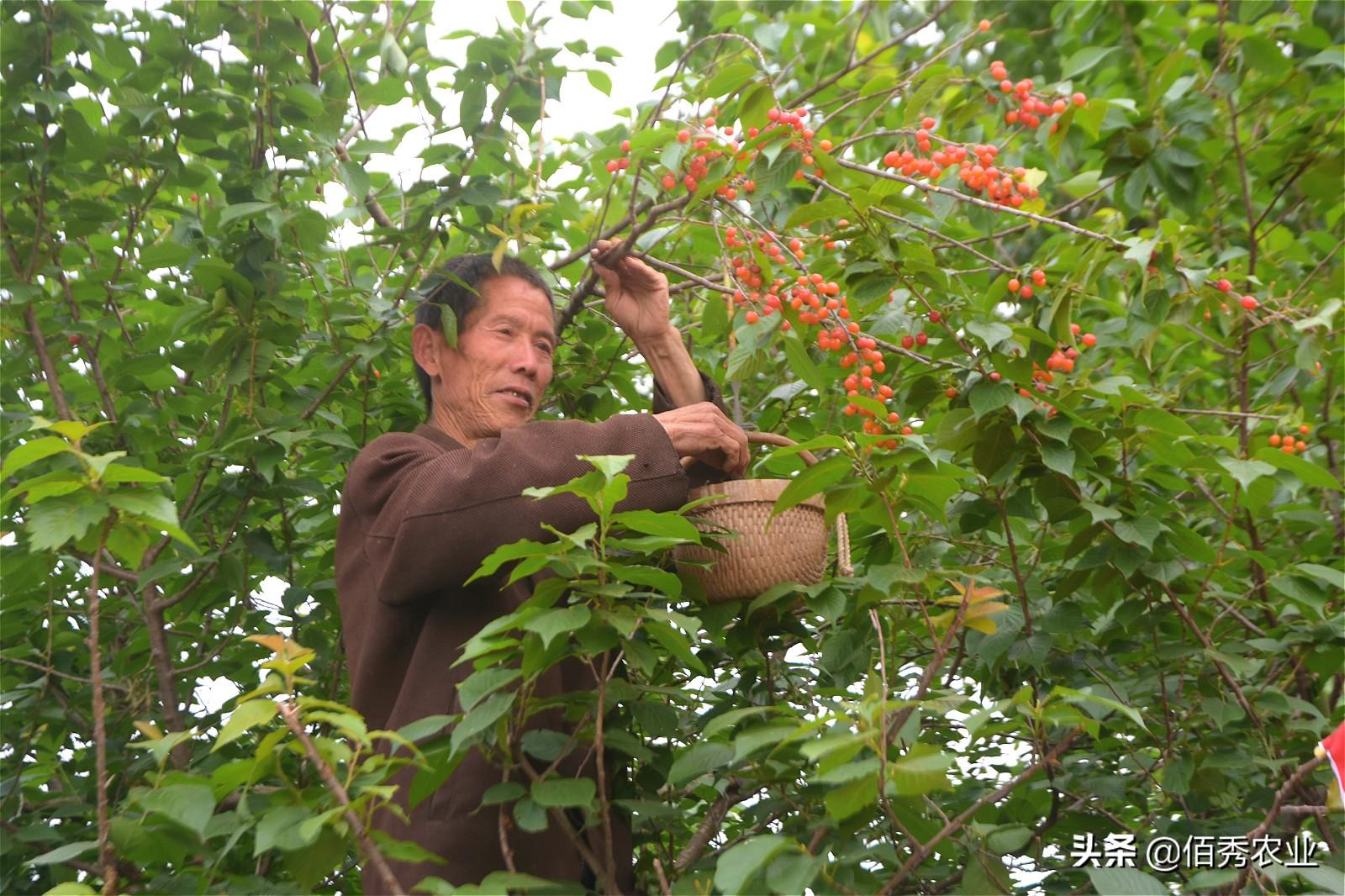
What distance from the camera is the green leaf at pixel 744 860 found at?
1525 mm

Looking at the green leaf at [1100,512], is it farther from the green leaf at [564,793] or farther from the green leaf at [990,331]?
the green leaf at [564,793]

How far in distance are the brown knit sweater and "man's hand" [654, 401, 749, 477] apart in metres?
0.08

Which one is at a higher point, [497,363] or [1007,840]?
[497,363]

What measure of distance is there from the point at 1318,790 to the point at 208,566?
2495 mm

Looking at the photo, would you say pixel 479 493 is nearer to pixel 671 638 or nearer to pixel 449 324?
pixel 671 638

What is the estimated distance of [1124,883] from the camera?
5.67 feet

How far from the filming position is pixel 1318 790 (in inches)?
106

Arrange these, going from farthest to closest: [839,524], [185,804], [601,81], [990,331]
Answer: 1. [601,81]
2. [839,524]
3. [990,331]
4. [185,804]

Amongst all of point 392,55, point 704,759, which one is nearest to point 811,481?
point 704,759

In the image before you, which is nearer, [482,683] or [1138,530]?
[482,683]

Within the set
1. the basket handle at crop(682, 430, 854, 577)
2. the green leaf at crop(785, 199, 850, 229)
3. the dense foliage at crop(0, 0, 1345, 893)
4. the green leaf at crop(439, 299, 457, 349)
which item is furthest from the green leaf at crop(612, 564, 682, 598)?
the green leaf at crop(439, 299, 457, 349)

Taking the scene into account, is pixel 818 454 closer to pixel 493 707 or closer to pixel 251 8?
pixel 493 707

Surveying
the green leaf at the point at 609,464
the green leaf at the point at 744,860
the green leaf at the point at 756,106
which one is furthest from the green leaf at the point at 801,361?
the green leaf at the point at 744,860

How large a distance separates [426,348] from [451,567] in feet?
2.52
